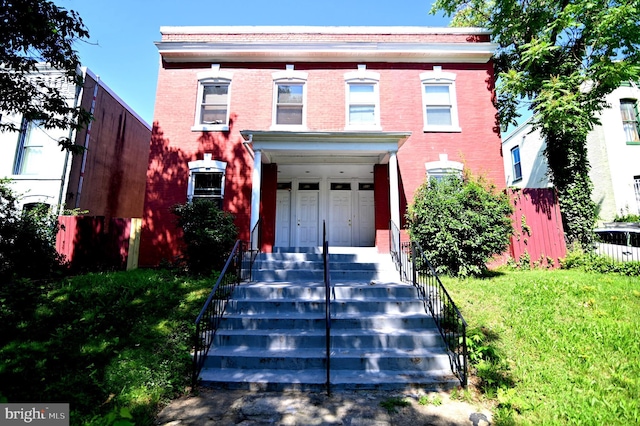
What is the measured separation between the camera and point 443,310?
5.23 m

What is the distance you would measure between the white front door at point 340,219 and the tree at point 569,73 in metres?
6.44

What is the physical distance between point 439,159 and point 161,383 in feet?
31.8

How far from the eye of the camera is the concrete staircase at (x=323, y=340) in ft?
13.6

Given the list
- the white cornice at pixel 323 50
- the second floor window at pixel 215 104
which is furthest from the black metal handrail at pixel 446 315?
the second floor window at pixel 215 104

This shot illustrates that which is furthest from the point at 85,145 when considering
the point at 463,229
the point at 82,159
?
the point at 463,229

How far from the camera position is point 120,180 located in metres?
14.4

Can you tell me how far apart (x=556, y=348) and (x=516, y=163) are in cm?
1733

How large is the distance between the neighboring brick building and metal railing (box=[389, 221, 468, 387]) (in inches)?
451

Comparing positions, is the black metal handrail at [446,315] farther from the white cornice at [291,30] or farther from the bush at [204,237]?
the white cornice at [291,30]

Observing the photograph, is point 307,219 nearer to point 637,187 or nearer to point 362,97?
point 362,97

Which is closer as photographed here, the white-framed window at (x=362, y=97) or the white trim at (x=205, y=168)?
the white trim at (x=205, y=168)

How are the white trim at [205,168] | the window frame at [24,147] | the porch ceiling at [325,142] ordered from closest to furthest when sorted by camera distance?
the porch ceiling at [325,142], the white trim at [205,168], the window frame at [24,147]

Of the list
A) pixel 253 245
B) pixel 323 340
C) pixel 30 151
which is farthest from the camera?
pixel 30 151

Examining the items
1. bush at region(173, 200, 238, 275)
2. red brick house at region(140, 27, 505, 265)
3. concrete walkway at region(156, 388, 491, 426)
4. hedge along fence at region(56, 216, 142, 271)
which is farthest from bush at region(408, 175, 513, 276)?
hedge along fence at region(56, 216, 142, 271)
